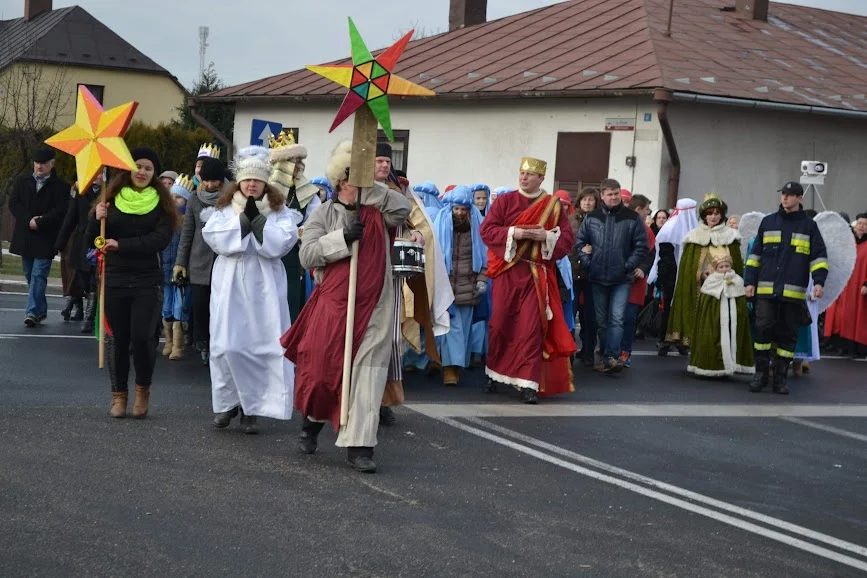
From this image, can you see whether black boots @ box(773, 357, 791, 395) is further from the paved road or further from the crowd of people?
the paved road

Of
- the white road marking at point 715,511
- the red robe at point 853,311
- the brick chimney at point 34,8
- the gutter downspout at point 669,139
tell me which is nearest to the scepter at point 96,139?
the white road marking at point 715,511

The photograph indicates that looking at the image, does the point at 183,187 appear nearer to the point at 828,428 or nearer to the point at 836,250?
the point at 836,250

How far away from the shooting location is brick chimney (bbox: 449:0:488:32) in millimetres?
→ 32844

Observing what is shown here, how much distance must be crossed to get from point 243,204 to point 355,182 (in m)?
1.25

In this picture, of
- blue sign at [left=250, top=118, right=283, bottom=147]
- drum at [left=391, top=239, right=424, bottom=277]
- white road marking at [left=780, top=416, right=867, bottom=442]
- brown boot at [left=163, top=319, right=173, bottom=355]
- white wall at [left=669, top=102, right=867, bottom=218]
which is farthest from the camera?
white wall at [left=669, top=102, right=867, bottom=218]

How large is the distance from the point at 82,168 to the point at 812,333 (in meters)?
8.27

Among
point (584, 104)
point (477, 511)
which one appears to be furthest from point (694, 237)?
point (584, 104)

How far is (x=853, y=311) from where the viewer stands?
17797mm

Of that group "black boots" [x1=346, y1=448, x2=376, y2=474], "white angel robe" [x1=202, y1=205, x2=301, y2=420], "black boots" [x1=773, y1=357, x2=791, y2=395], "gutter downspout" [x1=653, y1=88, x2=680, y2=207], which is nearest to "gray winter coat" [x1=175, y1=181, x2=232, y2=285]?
"white angel robe" [x1=202, y1=205, x2=301, y2=420]

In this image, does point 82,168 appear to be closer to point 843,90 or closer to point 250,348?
point 250,348

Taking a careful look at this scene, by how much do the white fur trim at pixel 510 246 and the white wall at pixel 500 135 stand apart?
11.9 meters

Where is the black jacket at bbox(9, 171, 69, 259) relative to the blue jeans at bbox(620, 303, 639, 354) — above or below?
above

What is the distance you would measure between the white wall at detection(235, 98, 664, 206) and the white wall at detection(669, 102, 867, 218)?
2.09 feet

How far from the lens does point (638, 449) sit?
9430 mm
